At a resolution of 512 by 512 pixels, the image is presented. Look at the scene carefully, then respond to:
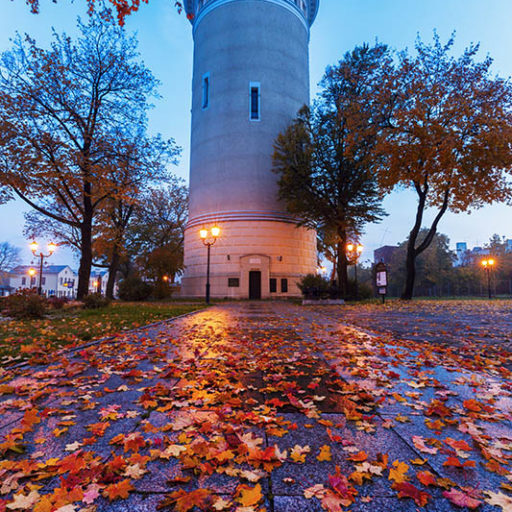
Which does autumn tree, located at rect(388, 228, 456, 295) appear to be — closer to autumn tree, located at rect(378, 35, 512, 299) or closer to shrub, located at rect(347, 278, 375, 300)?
shrub, located at rect(347, 278, 375, 300)

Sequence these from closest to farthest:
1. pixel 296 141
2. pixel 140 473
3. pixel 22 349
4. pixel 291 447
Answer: pixel 140 473
pixel 291 447
pixel 22 349
pixel 296 141

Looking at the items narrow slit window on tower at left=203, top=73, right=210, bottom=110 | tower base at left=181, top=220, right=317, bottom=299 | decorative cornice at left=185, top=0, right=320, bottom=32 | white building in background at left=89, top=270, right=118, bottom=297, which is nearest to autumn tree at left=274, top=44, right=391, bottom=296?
tower base at left=181, top=220, right=317, bottom=299

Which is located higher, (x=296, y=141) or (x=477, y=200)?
(x=296, y=141)

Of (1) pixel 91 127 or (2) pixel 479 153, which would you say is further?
(1) pixel 91 127

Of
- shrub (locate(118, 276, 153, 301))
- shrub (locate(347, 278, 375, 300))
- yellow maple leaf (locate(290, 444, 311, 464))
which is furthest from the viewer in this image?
shrub (locate(118, 276, 153, 301))

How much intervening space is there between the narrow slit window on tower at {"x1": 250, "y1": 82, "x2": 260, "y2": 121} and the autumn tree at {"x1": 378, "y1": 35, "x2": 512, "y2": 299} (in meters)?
14.8

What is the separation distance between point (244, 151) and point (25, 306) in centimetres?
2362

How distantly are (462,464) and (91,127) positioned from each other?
68.2ft

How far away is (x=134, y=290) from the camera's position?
28.9 meters

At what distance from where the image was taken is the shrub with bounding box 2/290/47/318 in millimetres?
10029

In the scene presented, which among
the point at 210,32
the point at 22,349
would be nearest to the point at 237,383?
the point at 22,349

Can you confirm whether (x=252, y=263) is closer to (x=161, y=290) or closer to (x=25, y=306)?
(x=161, y=290)

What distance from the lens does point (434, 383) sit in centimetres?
338

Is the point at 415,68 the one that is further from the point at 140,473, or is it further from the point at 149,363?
the point at 140,473
